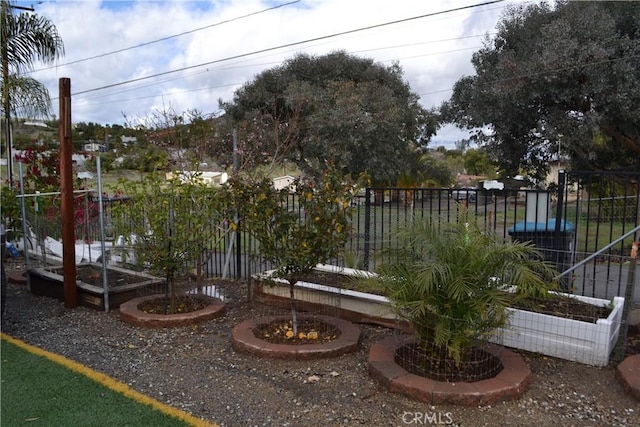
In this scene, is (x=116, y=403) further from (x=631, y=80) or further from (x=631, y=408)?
(x=631, y=80)

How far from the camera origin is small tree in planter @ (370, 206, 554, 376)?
10.7 ft

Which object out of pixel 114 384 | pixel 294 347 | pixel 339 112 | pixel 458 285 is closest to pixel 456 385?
pixel 458 285

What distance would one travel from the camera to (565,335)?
3.94 metres

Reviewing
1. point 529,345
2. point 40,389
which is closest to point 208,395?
point 40,389

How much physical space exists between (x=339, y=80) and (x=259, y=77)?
11.3 ft

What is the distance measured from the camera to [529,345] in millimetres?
4113

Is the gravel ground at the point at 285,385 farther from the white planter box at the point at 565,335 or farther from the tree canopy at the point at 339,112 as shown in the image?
the tree canopy at the point at 339,112

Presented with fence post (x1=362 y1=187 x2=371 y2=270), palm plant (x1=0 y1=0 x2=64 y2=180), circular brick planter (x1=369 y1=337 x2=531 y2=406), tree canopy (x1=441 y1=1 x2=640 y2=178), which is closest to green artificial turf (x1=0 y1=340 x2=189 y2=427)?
circular brick planter (x1=369 y1=337 x2=531 y2=406)

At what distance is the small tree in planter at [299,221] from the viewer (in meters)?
4.16

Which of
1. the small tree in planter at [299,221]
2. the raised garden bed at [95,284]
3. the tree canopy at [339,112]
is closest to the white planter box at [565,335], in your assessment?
the small tree in planter at [299,221]

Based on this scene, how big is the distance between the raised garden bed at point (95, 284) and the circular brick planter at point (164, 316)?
33 cm

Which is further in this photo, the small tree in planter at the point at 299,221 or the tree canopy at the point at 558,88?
the tree canopy at the point at 558,88

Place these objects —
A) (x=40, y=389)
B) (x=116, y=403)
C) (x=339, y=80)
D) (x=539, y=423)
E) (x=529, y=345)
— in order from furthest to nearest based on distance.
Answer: (x=339, y=80), (x=529, y=345), (x=40, y=389), (x=116, y=403), (x=539, y=423)

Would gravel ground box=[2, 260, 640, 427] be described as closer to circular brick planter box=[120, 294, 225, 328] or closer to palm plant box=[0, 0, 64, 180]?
circular brick planter box=[120, 294, 225, 328]
